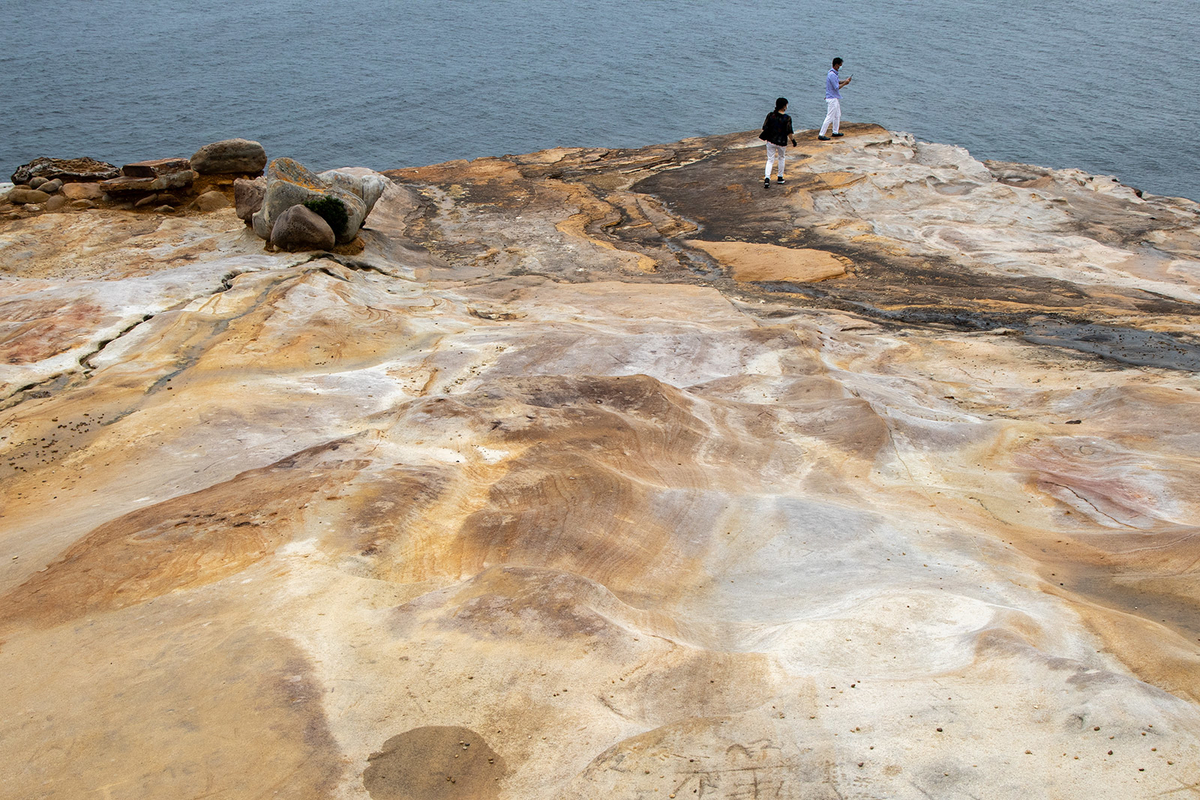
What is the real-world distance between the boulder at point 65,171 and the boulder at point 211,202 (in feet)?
7.62

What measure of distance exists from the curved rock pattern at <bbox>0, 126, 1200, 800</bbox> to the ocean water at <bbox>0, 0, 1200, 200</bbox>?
1596 cm

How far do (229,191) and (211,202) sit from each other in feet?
2.01

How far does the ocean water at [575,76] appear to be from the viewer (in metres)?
28.4

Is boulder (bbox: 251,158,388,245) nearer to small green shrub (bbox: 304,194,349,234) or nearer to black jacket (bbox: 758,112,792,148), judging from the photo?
small green shrub (bbox: 304,194,349,234)

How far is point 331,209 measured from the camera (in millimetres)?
12969

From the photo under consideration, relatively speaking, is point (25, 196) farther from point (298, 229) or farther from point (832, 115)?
point (832, 115)

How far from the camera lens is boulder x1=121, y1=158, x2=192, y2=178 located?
49.2ft

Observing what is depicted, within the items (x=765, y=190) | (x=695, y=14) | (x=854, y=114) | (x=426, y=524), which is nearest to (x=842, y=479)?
(x=426, y=524)

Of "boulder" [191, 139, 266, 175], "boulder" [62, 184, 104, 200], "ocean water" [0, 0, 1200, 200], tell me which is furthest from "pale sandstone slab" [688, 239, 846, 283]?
"ocean water" [0, 0, 1200, 200]

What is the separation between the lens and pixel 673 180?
19.3m

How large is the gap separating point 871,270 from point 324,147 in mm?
20199

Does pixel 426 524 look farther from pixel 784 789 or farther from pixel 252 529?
pixel 784 789

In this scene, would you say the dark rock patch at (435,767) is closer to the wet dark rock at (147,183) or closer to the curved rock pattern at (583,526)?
the curved rock pattern at (583,526)

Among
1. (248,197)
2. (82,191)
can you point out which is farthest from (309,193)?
(82,191)
